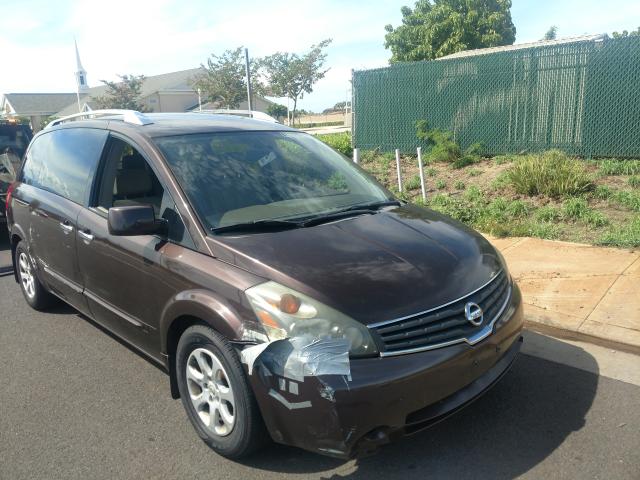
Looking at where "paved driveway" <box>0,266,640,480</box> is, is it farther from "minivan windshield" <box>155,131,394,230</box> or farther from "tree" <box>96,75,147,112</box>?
"tree" <box>96,75,147,112</box>

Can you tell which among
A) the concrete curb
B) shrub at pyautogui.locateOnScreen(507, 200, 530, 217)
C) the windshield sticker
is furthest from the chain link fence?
the windshield sticker

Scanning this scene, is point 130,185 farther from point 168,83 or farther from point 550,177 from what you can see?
point 168,83

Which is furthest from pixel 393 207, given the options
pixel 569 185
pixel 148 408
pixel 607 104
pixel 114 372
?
pixel 607 104

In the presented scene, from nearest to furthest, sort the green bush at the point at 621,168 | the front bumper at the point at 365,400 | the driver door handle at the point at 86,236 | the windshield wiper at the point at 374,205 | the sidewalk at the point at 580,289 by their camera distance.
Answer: the front bumper at the point at 365,400 < the windshield wiper at the point at 374,205 < the driver door handle at the point at 86,236 < the sidewalk at the point at 580,289 < the green bush at the point at 621,168

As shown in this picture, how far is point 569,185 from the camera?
25.7 ft

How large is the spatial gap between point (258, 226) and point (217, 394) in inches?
37.1

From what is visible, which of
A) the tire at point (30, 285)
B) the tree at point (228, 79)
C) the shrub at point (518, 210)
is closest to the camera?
the tire at point (30, 285)

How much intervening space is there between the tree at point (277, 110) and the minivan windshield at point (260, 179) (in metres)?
47.3

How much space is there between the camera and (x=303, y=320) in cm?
255

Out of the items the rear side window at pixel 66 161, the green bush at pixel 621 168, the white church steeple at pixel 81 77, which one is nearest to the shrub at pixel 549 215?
the green bush at pixel 621 168

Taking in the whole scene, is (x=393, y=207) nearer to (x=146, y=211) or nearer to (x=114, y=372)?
(x=146, y=211)

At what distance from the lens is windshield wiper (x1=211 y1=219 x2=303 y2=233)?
10.2ft

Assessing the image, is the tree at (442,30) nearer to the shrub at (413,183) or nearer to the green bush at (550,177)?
the shrub at (413,183)

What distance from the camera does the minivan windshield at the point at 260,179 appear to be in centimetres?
330
